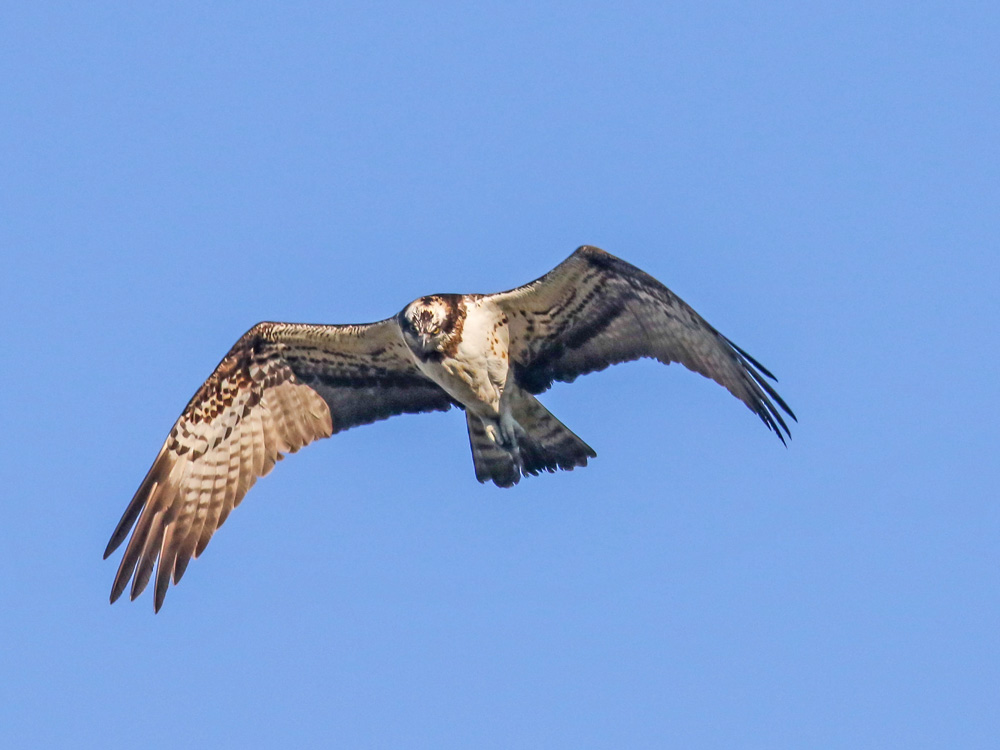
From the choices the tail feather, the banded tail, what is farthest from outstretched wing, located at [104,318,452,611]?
the banded tail

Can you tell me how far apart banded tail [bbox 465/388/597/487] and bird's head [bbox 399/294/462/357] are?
1.06 meters

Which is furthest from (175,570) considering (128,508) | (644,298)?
(644,298)

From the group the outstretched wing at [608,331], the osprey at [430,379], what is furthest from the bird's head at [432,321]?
the outstretched wing at [608,331]

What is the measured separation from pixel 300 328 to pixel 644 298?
2960mm

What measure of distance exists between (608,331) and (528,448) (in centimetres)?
127

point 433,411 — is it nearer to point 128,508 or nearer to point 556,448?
point 556,448

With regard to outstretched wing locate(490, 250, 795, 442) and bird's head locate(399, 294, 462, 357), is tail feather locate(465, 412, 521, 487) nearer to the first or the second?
outstretched wing locate(490, 250, 795, 442)

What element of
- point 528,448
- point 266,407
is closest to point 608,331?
point 528,448

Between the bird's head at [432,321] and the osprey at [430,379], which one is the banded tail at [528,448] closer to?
the osprey at [430,379]

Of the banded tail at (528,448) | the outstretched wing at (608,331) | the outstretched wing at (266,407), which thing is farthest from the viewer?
the outstretched wing at (266,407)

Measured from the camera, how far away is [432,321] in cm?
1041

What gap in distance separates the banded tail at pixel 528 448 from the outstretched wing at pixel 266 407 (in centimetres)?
63

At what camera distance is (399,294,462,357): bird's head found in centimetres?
1042

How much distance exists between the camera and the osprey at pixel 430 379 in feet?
34.4
